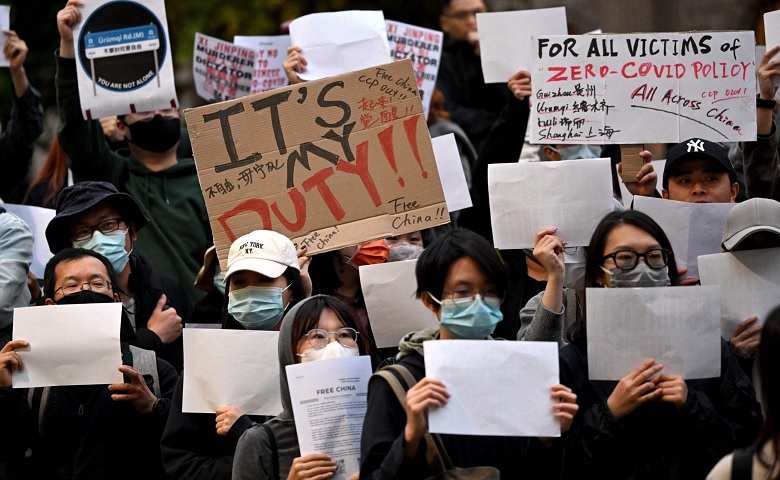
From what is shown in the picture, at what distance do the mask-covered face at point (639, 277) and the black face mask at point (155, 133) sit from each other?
12.4ft

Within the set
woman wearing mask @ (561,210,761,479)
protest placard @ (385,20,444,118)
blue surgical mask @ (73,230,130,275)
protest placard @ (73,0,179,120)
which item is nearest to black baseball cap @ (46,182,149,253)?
blue surgical mask @ (73,230,130,275)

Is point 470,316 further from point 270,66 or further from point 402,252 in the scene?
point 270,66

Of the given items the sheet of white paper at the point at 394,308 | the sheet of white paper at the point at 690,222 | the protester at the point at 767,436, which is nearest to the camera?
the protester at the point at 767,436

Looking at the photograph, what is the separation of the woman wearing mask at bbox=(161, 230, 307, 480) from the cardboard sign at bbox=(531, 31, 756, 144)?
5.25 ft

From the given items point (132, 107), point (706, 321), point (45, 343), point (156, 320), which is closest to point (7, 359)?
point (45, 343)

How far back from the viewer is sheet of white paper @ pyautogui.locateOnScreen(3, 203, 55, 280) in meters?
7.82

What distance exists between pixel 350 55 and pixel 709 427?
152 inches

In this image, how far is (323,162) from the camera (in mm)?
6910

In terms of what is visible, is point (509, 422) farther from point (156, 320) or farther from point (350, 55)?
point (350, 55)

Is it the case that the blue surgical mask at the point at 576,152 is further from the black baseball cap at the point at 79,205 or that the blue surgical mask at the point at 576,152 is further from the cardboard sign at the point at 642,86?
the black baseball cap at the point at 79,205

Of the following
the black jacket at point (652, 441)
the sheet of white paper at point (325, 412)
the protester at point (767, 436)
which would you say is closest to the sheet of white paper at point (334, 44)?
the sheet of white paper at point (325, 412)

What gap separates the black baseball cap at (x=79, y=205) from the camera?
7.08m

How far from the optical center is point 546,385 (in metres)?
4.91

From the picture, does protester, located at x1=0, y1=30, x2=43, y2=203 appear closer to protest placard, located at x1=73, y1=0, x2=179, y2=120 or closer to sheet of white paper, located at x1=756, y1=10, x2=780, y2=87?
protest placard, located at x1=73, y1=0, x2=179, y2=120
